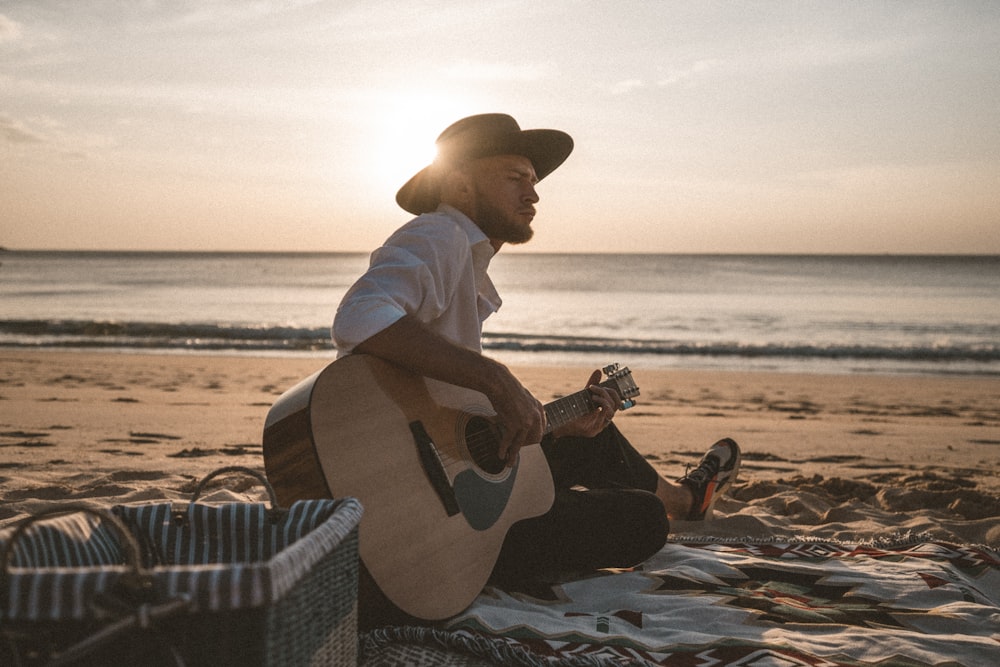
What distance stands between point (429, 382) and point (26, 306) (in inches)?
1043

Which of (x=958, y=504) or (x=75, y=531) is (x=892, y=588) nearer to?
(x=958, y=504)

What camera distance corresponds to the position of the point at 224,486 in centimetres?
443

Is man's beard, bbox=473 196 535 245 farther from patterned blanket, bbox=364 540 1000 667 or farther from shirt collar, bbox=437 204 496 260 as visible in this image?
patterned blanket, bbox=364 540 1000 667

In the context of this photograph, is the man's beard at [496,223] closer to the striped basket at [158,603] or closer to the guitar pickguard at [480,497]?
the guitar pickguard at [480,497]

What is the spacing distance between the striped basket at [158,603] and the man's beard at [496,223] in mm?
1655

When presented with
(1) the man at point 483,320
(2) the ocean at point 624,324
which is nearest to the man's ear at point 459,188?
(1) the man at point 483,320

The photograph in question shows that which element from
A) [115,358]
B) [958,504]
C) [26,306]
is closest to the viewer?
[958,504]

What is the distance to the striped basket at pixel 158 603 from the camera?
1233 mm

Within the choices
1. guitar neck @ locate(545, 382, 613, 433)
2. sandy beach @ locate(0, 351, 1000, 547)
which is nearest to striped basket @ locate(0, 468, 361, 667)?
guitar neck @ locate(545, 382, 613, 433)

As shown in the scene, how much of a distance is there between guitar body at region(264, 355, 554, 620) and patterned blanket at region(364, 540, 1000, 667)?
0.16 metres

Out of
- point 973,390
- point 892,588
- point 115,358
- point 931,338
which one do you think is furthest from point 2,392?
point 931,338

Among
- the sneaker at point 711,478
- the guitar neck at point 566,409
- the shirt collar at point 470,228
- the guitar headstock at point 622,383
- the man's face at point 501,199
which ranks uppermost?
the man's face at point 501,199

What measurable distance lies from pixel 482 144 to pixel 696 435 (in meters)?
4.70

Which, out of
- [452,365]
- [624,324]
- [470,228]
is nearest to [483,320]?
[470,228]
